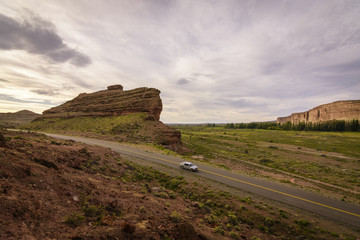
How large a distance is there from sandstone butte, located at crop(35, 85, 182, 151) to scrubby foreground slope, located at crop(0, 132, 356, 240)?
89.8 ft

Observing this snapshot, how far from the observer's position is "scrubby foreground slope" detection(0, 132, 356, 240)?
6.24 meters

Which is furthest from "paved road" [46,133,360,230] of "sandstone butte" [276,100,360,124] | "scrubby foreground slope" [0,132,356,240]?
"sandstone butte" [276,100,360,124]

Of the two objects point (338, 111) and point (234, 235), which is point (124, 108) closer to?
point (234, 235)

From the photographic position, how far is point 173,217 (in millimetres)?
9766

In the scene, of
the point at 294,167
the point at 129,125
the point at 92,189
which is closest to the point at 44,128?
the point at 129,125

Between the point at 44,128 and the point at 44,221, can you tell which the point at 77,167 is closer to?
the point at 44,221

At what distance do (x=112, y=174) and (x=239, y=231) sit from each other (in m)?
12.8

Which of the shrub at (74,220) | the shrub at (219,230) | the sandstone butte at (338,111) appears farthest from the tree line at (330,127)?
the shrub at (74,220)

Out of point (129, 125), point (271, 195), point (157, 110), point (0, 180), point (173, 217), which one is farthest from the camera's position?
point (157, 110)

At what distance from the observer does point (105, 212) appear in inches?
327

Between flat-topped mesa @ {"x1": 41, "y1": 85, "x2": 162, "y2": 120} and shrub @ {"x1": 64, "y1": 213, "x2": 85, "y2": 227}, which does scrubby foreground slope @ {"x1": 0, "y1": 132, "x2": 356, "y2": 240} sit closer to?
shrub @ {"x1": 64, "y1": 213, "x2": 85, "y2": 227}

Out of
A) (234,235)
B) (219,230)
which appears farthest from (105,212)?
(234,235)

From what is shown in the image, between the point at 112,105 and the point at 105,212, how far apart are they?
5904 centimetres

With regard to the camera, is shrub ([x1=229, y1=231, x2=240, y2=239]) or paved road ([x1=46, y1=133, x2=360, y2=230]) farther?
paved road ([x1=46, y1=133, x2=360, y2=230])
